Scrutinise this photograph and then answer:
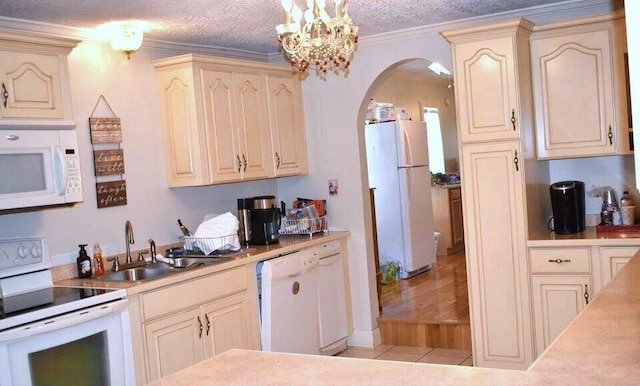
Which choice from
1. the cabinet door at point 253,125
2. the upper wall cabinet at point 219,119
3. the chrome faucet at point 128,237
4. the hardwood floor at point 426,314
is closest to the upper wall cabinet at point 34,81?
the chrome faucet at point 128,237

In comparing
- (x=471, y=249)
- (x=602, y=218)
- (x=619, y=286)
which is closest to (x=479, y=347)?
(x=471, y=249)

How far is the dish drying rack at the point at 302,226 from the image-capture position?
505 centimetres

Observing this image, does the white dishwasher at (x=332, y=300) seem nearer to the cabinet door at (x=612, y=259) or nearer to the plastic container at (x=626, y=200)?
the cabinet door at (x=612, y=259)

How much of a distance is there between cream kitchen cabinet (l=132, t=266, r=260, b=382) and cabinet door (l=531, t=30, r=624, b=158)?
6.68ft

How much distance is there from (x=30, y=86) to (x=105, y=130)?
844 mm

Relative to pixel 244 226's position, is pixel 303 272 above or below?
below

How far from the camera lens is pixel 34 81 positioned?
11.0 ft

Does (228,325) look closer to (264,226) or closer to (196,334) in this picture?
(196,334)

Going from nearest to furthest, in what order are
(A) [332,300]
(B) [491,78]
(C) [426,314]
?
(B) [491,78] → (A) [332,300] → (C) [426,314]

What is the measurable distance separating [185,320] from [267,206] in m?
1.31

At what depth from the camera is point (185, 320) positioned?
377 centimetres

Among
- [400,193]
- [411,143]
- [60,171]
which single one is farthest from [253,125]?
[411,143]

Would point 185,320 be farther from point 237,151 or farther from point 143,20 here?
point 143,20

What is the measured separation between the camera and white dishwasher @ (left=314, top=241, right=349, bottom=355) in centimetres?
488
